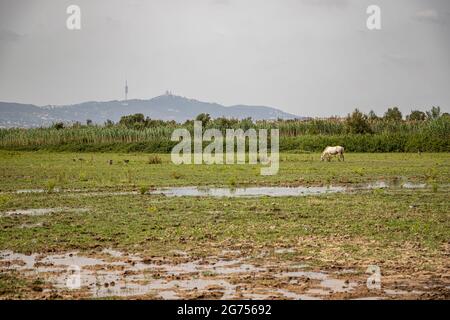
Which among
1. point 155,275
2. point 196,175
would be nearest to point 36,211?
point 155,275

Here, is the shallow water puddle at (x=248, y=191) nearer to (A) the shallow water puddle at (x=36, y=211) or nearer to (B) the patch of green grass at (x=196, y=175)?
(B) the patch of green grass at (x=196, y=175)

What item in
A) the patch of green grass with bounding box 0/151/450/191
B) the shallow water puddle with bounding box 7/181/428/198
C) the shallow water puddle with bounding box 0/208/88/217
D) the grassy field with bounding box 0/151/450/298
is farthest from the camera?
the patch of green grass with bounding box 0/151/450/191

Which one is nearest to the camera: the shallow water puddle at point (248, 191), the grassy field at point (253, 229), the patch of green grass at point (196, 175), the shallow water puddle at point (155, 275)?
the shallow water puddle at point (155, 275)

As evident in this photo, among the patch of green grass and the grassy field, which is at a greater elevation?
the patch of green grass

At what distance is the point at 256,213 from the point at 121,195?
7.23m

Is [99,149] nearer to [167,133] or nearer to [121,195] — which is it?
[167,133]

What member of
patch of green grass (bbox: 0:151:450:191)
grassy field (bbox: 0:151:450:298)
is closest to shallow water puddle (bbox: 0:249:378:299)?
grassy field (bbox: 0:151:450:298)

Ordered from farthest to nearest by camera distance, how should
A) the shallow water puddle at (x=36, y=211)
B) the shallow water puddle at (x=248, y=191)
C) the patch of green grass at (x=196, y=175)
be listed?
the patch of green grass at (x=196, y=175), the shallow water puddle at (x=248, y=191), the shallow water puddle at (x=36, y=211)

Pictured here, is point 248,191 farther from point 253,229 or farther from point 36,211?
point 253,229

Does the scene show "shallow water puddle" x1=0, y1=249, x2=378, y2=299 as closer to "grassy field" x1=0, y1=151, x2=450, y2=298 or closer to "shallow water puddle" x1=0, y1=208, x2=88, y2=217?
"grassy field" x1=0, y1=151, x2=450, y2=298

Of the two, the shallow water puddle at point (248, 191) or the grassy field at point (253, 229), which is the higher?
the shallow water puddle at point (248, 191)

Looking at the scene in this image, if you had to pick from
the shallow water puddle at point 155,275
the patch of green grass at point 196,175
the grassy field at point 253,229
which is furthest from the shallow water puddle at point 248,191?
the shallow water puddle at point 155,275

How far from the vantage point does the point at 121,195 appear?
25.8m
